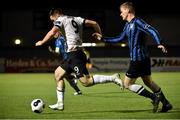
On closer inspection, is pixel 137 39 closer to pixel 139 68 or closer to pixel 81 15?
pixel 139 68

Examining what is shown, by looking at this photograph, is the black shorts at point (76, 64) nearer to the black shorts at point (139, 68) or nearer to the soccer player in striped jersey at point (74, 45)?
the soccer player in striped jersey at point (74, 45)

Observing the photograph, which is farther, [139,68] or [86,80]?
[86,80]

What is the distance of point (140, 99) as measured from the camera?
47.7 feet

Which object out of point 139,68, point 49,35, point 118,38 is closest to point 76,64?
point 49,35

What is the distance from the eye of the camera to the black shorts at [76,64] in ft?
36.6

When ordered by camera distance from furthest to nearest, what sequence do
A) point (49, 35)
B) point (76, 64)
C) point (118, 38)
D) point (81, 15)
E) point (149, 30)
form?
point (81, 15) → point (118, 38) → point (76, 64) → point (49, 35) → point (149, 30)

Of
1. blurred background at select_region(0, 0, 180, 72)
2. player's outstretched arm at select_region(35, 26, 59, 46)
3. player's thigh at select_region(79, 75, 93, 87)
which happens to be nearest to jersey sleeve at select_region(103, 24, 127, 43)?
player's thigh at select_region(79, 75, 93, 87)

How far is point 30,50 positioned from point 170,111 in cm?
3466

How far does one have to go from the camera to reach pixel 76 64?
1119 centimetres

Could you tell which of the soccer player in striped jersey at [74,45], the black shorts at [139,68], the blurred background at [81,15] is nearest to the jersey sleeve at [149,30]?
the black shorts at [139,68]

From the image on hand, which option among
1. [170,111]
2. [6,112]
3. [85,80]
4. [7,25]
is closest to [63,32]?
[85,80]

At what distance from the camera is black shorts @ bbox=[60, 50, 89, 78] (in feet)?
36.6

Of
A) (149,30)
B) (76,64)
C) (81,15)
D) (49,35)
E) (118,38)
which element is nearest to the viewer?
(149,30)

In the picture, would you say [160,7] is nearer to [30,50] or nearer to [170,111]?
[30,50]
